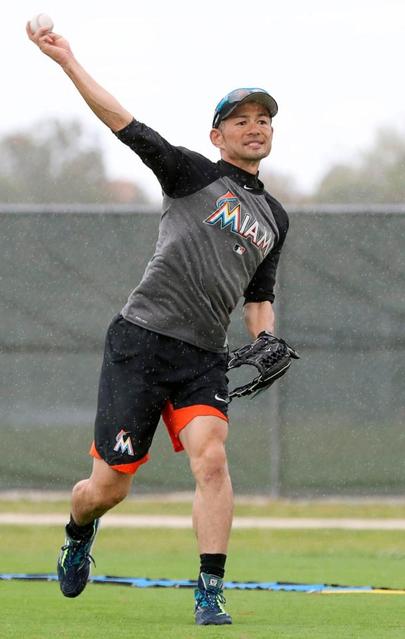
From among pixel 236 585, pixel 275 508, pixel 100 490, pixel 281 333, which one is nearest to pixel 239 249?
pixel 100 490

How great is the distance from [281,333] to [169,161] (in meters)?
6.26

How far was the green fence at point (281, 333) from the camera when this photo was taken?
13.0m

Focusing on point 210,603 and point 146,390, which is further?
point 146,390

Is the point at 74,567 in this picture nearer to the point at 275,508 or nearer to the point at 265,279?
the point at 265,279

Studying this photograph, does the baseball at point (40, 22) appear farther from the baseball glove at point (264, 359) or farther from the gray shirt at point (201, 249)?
the baseball glove at point (264, 359)

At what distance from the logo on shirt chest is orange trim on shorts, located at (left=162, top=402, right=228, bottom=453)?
31.2 inches

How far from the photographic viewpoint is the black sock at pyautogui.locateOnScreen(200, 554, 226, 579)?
6621mm

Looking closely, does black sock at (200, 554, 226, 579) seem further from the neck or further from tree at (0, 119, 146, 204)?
tree at (0, 119, 146, 204)

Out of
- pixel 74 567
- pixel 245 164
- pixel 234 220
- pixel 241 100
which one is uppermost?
pixel 241 100

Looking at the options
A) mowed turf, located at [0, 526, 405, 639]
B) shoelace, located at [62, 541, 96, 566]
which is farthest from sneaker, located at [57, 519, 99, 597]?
mowed turf, located at [0, 526, 405, 639]

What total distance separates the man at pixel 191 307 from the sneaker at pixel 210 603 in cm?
13

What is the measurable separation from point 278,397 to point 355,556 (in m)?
2.53

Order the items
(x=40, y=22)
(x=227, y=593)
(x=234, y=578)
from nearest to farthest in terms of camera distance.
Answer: (x=40, y=22)
(x=227, y=593)
(x=234, y=578)

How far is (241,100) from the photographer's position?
7.03 metres
